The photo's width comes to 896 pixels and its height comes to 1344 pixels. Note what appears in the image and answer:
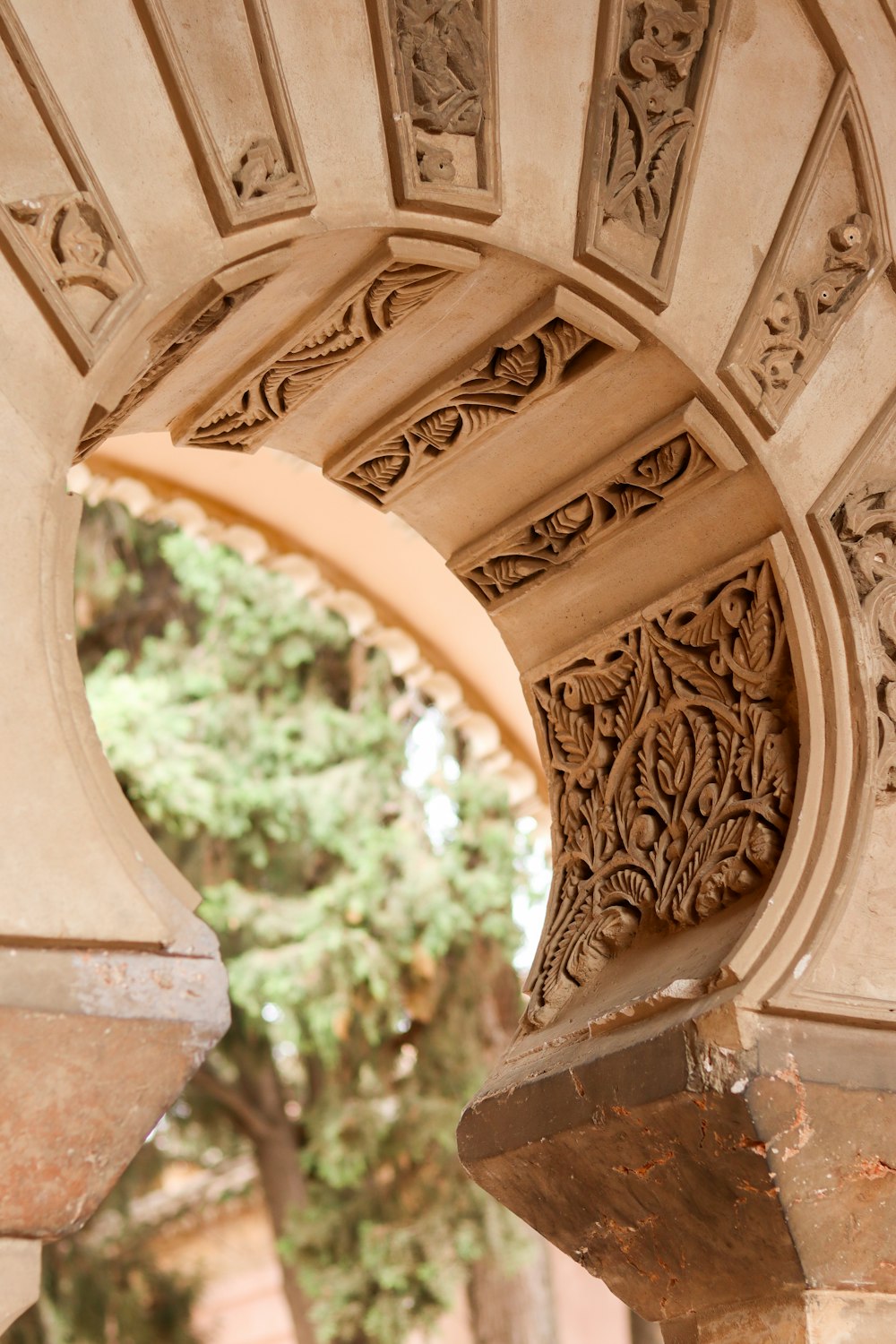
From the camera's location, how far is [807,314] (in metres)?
2.78

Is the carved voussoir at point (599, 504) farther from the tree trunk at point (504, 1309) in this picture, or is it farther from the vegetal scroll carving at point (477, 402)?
the tree trunk at point (504, 1309)

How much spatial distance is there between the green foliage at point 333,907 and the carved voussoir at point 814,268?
19.0 ft

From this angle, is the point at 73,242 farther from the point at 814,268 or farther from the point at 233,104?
the point at 814,268

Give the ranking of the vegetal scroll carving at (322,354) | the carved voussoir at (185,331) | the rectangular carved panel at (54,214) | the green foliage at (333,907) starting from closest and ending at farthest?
the rectangular carved panel at (54,214)
the carved voussoir at (185,331)
the vegetal scroll carving at (322,354)
the green foliage at (333,907)

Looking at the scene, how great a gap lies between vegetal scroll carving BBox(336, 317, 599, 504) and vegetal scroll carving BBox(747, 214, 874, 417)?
0.33 meters

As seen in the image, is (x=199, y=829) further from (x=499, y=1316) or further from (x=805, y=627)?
(x=805, y=627)

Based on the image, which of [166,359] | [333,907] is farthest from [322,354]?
[333,907]

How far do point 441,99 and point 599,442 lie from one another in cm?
80

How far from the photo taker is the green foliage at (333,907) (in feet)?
26.6

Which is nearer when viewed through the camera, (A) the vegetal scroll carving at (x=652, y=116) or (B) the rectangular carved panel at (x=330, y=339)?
(B) the rectangular carved panel at (x=330, y=339)

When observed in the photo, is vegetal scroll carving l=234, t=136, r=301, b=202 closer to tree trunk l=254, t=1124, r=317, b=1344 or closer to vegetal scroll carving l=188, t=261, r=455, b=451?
vegetal scroll carving l=188, t=261, r=455, b=451

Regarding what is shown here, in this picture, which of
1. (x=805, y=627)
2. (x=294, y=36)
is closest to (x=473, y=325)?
(x=294, y=36)

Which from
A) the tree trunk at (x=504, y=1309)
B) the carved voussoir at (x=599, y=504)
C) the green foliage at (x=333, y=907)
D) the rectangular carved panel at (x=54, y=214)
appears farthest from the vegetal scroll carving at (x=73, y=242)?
the tree trunk at (x=504, y=1309)

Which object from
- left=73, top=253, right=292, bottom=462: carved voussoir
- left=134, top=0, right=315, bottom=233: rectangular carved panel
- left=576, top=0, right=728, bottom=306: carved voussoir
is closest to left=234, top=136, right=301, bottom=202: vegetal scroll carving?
left=134, top=0, right=315, bottom=233: rectangular carved panel
